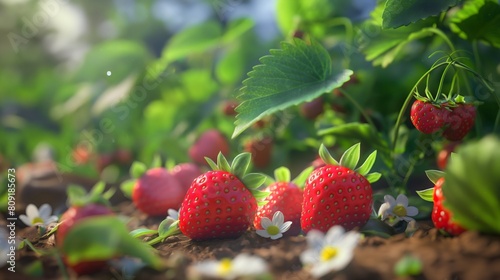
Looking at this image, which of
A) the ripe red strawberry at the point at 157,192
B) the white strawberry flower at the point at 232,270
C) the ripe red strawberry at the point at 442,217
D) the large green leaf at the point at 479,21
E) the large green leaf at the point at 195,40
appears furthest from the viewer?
the large green leaf at the point at 195,40

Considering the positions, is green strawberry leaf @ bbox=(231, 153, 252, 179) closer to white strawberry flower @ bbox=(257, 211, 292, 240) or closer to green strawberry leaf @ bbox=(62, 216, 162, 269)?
white strawberry flower @ bbox=(257, 211, 292, 240)

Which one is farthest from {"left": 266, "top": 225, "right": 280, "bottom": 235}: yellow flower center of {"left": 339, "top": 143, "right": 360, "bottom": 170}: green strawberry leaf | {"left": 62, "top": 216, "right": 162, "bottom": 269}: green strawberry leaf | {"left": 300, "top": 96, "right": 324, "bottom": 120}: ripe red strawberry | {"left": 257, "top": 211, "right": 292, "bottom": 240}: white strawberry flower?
{"left": 300, "top": 96, "right": 324, "bottom": 120}: ripe red strawberry

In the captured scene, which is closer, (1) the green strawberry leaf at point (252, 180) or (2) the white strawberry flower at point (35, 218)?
(1) the green strawberry leaf at point (252, 180)

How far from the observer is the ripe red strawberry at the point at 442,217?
692mm

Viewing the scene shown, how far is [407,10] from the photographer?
0.84 meters

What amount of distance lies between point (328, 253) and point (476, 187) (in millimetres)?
166

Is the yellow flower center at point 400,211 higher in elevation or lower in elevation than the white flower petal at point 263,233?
lower

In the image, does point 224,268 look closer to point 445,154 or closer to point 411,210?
point 411,210

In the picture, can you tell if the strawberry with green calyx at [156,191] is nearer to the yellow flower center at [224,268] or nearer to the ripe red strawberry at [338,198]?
the ripe red strawberry at [338,198]

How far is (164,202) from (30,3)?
6.67ft

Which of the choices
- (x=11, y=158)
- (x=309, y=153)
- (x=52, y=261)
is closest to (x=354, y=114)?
(x=309, y=153)

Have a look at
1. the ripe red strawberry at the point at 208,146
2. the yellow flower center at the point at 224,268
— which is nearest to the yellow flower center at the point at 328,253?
the yellow flower center at the point at 224,268

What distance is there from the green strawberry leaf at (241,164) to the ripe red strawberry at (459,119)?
0.27 meters

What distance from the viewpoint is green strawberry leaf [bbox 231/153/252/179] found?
32.0 inches
